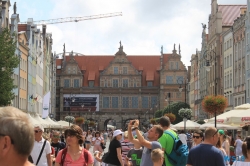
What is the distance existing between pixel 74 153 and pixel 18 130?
4.96 metres

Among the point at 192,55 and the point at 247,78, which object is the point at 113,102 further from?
the point at 247,78

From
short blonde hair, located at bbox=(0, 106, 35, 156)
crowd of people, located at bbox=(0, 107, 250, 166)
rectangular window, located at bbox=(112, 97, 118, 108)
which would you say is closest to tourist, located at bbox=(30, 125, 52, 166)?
crowd of people, located at bbox=(0, 107, 250, 166)

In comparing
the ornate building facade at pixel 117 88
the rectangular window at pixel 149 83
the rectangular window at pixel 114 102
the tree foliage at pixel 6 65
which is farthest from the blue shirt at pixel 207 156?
the rectangular window at pixel 149 83

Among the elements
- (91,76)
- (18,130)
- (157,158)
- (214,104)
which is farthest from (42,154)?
(91,76)

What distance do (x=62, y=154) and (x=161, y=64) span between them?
97856mm

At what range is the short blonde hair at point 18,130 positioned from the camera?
3.26 m

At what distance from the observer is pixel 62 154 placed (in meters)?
8.25

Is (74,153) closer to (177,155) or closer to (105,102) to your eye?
(177,155)

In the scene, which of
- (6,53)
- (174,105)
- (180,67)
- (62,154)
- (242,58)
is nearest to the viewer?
(62,154)

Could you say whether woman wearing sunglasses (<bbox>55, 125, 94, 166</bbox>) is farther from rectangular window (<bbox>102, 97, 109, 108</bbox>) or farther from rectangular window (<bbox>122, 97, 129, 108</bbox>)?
rectangular window (<bbox>122, 97, 129, 108</bbox>)

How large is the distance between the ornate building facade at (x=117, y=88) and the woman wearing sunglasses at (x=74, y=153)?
301ft

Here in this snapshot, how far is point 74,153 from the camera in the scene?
8188mm

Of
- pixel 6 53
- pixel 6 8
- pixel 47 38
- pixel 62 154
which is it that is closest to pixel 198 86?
pixel 47 38

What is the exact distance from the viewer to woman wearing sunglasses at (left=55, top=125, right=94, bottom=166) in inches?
320
